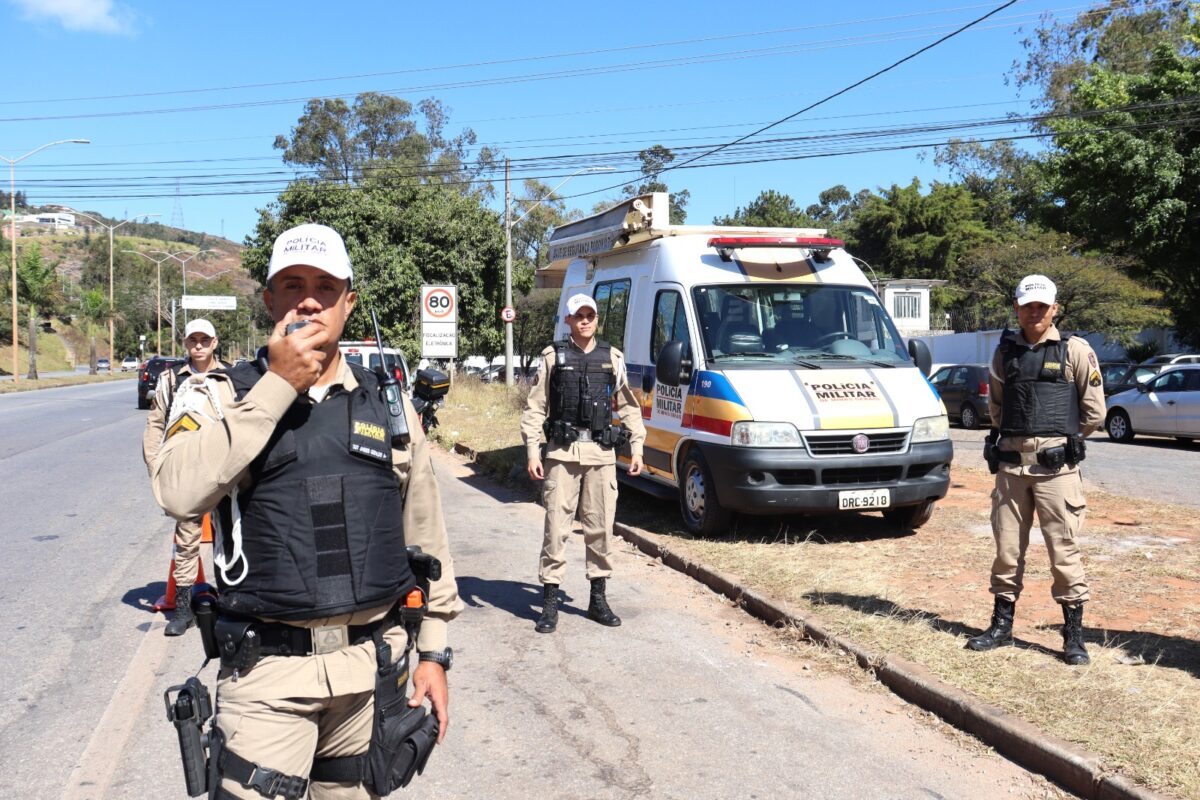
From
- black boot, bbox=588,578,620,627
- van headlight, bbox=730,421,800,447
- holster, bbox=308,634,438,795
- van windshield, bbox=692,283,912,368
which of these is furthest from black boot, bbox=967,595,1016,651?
holster, bbox=308,634,438,795

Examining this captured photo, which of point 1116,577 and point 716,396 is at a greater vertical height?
point 716,396

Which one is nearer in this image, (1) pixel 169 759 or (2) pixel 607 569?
(1) pixel 169 759

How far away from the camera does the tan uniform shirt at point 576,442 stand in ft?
21.1

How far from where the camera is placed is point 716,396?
817 cm

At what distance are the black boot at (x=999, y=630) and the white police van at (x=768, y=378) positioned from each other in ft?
8.19

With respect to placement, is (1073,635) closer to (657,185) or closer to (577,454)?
(577,454)

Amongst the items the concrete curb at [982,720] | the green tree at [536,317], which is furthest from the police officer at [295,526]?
the green tree at [536,317]

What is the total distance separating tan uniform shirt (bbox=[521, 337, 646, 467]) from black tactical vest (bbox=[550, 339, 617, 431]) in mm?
45

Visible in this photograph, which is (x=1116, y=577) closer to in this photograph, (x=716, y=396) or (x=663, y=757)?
(x=716, y=396)

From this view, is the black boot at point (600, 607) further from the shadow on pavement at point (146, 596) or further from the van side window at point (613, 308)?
the van side window at point (613, 308)

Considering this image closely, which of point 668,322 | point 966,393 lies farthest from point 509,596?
point 966,393

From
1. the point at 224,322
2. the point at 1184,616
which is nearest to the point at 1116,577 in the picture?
the point at 1184,616

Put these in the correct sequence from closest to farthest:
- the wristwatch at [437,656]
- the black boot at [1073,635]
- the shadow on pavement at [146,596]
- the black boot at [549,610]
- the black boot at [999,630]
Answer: the wristwatch at [437,656] → the black boot at [1073,635] → the black boot at [999,630] → the black boot at [549,610] → the shadow on pavement at [146,596]

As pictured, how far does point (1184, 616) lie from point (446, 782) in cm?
456
